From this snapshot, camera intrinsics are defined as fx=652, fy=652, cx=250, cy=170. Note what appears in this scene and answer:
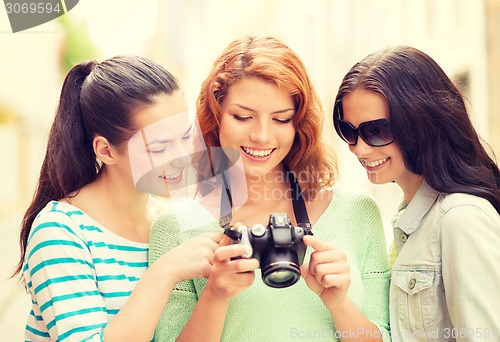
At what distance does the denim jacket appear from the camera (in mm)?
1394

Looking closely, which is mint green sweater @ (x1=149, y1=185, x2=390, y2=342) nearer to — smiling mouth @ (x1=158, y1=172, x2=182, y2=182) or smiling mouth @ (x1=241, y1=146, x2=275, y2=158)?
smiling mouth @ (x1=158, y1=172, x2=182, y2=182)

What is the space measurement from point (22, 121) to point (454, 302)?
4862 millimetres

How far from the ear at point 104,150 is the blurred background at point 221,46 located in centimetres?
36

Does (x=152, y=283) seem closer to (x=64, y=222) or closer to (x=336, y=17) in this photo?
(x=64, y=222)

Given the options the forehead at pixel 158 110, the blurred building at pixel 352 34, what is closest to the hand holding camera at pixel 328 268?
the forehead at pixel 158 110

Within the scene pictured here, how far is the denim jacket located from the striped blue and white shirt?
2.19 ft

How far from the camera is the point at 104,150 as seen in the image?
5.57 ft

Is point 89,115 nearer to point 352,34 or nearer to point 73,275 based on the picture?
point 73,275

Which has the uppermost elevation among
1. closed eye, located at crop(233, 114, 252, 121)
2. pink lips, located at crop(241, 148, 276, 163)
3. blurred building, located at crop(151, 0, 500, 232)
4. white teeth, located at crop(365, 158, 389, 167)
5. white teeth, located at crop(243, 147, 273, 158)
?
closed eye, located at crop(233, 114, 252, 121)

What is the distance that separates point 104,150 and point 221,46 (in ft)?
16.4

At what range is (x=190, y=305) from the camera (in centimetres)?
163

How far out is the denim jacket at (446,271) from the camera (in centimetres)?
139

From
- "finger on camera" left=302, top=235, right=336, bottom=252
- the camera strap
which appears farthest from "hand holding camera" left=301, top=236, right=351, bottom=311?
the camera strap

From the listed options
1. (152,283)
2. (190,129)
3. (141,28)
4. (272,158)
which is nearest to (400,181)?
(272,158)
